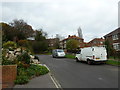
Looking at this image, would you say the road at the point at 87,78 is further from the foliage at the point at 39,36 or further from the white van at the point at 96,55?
the foliage at the point at 39,36

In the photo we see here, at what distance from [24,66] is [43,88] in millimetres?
4448

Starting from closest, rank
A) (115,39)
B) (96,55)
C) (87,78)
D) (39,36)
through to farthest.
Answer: (87,78) < (96,55) < (115,39) < (39,36)

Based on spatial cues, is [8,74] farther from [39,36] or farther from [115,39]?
[39,36]

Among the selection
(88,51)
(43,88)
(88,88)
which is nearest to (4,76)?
(43,88)

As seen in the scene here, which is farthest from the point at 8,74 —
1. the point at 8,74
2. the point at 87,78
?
the point at 87,78

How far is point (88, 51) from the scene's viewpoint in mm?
17734

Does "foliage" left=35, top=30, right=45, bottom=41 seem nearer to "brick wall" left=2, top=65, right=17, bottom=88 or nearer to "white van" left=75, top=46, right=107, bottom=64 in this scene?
"white van" left=75, top=46, right=107, bottom=64

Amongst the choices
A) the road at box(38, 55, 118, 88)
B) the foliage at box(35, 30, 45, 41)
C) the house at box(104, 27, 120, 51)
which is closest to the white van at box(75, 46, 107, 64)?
the road at box(38, 55, 118, 88)

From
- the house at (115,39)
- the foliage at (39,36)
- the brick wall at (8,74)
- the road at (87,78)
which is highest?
the foliage at (39,36)

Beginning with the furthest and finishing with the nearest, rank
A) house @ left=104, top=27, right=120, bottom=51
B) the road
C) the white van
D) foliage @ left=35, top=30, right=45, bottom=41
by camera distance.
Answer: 1. foliage @ left=35, top=30, right=45, bottom=41
2. house @ left=104, top=27, right=120, bottom=51
3. the white van
4. the road

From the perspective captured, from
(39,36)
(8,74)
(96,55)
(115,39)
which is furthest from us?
(39,36)

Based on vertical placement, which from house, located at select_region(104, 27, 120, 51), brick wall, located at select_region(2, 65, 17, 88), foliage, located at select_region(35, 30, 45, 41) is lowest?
brick wall, located at select_region(2, 65, 17, 88)

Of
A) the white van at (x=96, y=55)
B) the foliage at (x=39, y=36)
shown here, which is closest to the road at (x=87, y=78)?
the white van at (x=96, y=55)

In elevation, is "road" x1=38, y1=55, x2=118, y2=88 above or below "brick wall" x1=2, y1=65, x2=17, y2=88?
below
